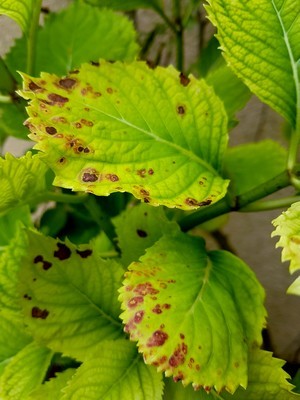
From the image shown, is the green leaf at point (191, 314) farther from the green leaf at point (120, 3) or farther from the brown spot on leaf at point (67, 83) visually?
the green leaf at point (120, 3)

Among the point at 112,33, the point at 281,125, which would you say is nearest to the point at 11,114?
the point at 112,33

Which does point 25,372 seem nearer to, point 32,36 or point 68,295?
point 68,295

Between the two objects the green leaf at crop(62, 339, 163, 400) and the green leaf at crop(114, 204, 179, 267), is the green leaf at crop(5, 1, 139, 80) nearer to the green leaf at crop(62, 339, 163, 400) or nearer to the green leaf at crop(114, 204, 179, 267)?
the green leaf at crop(114, 204, 179, 267)

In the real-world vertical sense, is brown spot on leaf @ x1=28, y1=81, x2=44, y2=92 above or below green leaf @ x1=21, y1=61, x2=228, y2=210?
above

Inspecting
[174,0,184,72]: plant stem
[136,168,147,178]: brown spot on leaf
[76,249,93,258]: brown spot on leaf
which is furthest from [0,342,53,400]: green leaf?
Result: [174,0,184,72]: plant stem

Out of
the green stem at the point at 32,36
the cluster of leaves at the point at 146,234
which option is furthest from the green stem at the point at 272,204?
the green stem at the point at 32,36

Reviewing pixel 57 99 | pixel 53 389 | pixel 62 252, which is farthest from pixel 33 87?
pixel 53 389

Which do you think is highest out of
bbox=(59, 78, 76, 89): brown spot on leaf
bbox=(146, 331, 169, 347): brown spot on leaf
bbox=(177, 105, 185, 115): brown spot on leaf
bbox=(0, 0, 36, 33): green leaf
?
bbox=(0, 0, 36, 33): green leaf
